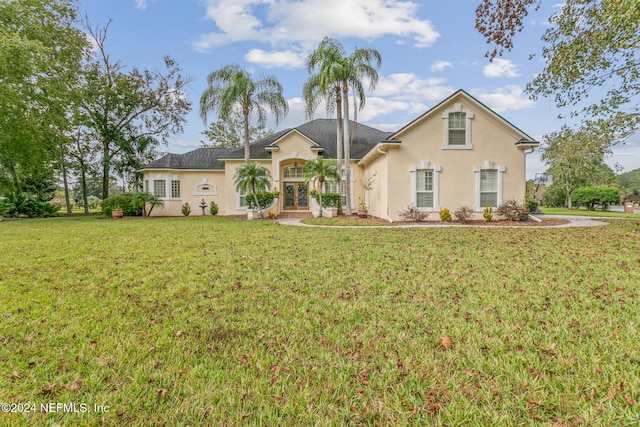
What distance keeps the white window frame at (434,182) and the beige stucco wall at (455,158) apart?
92mm

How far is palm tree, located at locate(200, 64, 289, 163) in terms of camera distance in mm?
16953

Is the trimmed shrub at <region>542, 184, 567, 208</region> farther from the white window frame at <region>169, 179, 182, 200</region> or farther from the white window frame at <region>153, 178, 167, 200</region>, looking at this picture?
the white window frame at <region>153, 178, 167, 200</region>

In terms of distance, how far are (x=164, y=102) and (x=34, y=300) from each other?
24.5 metres

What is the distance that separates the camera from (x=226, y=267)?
223 inches

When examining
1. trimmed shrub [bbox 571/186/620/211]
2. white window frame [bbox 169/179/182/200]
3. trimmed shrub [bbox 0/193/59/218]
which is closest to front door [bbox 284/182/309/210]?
white window frame [bbox 169/179/182/200]

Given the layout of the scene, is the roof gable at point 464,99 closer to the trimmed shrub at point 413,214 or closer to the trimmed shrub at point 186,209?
the trimmed shrub at point 413,214

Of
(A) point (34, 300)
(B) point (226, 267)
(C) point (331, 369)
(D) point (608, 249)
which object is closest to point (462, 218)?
(D) point (608, 249)

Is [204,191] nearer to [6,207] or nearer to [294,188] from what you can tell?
[294,188]

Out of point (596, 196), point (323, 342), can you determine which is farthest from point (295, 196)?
point (596, 196)

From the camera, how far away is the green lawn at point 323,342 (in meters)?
1.97

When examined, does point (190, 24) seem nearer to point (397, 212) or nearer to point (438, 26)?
point (438, 26)

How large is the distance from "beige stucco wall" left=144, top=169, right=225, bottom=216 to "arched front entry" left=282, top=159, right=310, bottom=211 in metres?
4.44

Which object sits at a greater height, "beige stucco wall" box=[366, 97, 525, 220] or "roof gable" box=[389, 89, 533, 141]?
"roof gable" box=[389, 89, 533, 141]

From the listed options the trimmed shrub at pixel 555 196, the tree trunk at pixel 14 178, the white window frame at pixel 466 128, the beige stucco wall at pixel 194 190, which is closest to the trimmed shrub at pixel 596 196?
the trimmed shrub at pixel 555 196
